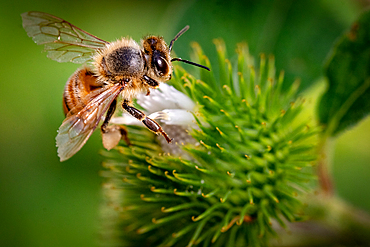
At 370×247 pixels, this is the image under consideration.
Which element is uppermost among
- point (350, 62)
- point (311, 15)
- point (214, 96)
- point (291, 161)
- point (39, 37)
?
point (39, 37)

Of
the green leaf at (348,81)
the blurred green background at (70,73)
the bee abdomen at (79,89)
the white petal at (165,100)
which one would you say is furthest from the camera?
the blurred green background at (70,73)

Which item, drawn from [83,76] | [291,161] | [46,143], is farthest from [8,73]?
[291,161]

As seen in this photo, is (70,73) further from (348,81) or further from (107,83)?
(348,81)

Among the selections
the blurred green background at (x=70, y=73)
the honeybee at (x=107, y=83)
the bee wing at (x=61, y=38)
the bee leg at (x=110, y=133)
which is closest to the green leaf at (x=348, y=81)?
the blurred green background at (x=70, y=73)

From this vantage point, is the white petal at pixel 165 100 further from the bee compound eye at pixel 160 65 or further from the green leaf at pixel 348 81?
the green leaf at pixel 348 81

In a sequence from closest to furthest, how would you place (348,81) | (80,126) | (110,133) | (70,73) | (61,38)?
(80,126) < (110,133) < (61,38) < (348,81) < (70,73)

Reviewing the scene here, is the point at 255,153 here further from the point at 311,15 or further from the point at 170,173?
the point at 311,15

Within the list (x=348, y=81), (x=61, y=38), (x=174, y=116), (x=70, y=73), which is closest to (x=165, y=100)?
(x=174, y=116)
